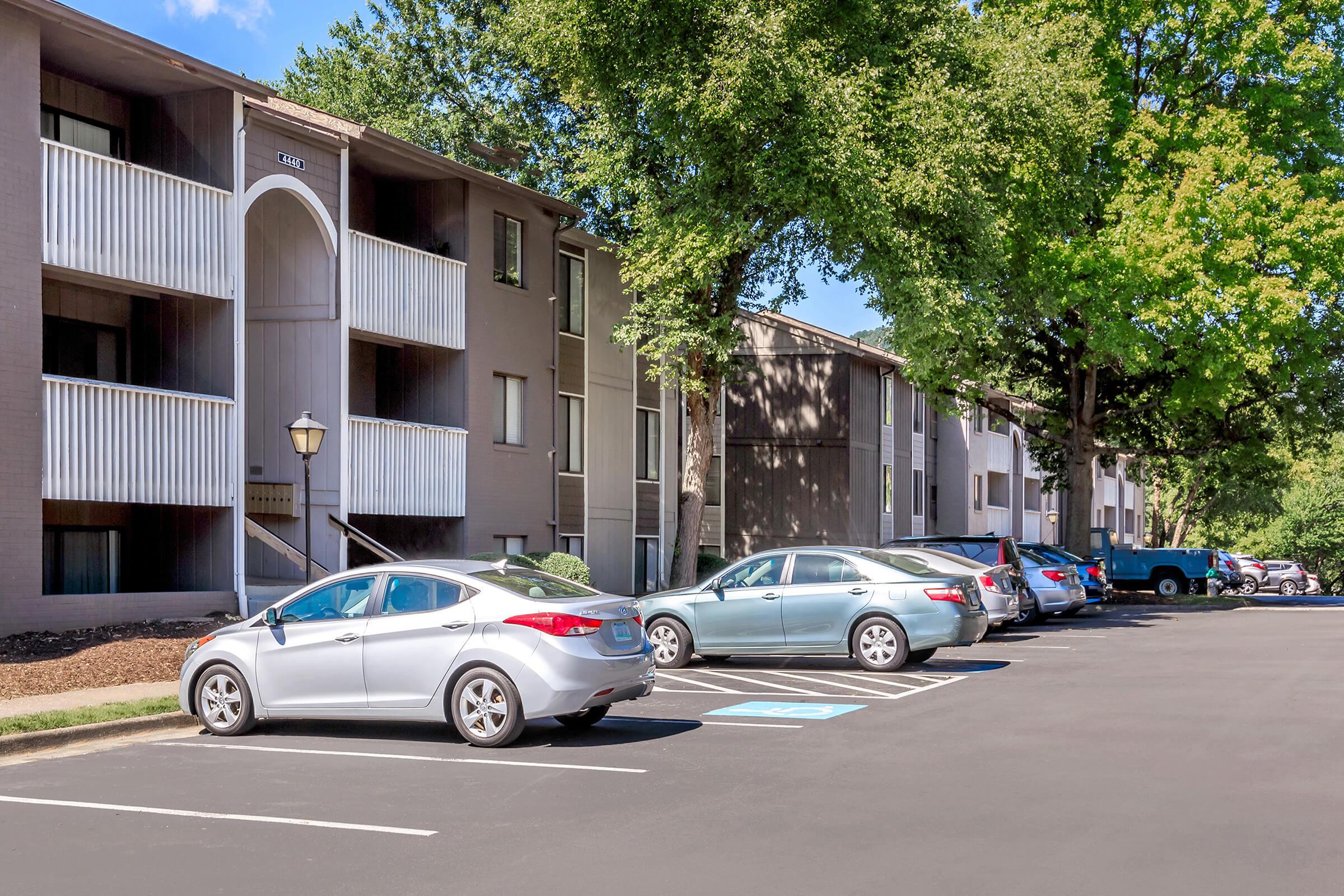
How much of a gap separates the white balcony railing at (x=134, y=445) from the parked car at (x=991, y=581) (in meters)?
9.68

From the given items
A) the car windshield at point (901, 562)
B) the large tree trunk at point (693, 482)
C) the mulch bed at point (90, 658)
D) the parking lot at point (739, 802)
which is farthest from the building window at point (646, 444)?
the parking lot at point (739, 802)

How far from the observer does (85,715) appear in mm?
11875

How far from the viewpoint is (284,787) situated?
908 centimetres

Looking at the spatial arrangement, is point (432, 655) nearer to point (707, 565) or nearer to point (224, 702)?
point (224, 702)

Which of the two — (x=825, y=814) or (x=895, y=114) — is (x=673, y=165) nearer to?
(x=895, y=114)

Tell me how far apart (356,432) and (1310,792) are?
1634 centimetres

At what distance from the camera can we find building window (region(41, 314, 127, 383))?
19.1 metres

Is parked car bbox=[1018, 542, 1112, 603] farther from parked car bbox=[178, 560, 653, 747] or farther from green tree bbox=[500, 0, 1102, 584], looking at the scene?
parked car bbox=[178, 560, 653, 747]

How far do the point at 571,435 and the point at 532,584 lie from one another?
1681cm

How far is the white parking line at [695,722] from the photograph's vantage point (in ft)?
39.3

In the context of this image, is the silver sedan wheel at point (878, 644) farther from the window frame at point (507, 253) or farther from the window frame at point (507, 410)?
the window frame at point (507, 253)

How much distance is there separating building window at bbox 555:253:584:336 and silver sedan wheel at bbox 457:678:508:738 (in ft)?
57.4

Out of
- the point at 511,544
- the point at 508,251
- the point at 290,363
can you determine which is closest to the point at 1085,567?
the point at 511,544

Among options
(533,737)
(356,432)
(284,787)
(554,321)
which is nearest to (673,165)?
(554,321)
